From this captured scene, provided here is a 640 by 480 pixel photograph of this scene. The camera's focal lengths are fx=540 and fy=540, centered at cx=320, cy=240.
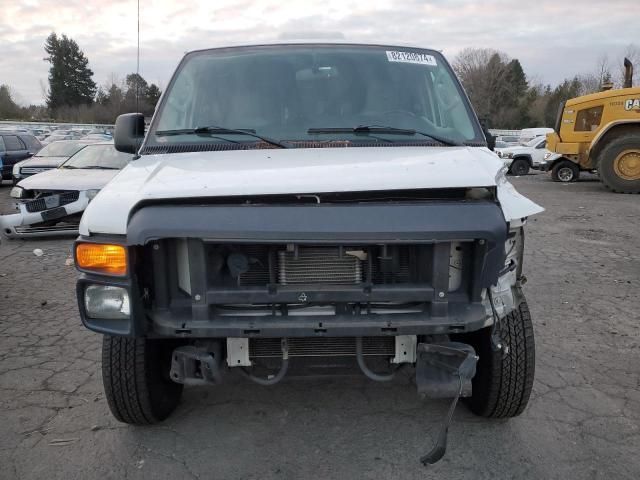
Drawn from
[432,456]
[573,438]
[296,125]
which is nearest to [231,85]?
[296,125]

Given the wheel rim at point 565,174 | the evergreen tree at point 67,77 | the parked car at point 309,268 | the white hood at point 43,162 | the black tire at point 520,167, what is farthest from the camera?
the evergreen tree at point 67,77

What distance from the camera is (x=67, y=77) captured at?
6619cm

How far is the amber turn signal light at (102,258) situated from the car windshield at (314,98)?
1.09m

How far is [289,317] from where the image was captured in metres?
2.38

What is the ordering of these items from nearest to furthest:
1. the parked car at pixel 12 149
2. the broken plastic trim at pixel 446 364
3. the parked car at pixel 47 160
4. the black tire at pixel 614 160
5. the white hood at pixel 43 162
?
the broken plastic trim at pixel 446 364 → the parked car at pixel 47 160 → the white hood at pixel 43 162 → the black tire at pixel 614 160 → the parked car at pixel 12 149

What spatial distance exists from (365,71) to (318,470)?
2.44m

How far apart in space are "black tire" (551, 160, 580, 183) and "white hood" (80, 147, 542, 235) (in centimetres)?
1673

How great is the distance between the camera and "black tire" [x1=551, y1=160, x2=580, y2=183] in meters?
17.8

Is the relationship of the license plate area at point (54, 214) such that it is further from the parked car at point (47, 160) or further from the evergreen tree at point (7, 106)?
the evergreen tree at point (7, 106)

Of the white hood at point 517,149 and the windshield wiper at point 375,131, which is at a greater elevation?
the windshield wiper at point 375,131

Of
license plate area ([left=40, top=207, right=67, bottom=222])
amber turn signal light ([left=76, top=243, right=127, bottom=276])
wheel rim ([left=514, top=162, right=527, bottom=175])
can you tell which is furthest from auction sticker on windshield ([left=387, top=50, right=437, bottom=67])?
wheel rim ([left=514, top=162, right=527, bottom=175])

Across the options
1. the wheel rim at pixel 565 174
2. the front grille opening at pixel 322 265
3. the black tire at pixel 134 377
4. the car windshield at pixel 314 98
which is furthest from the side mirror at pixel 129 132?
the wheel rim at pixel 565 174

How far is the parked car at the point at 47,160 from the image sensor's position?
12.3 metres

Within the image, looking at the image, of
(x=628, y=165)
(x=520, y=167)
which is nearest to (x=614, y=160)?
(x=628, y=165)
